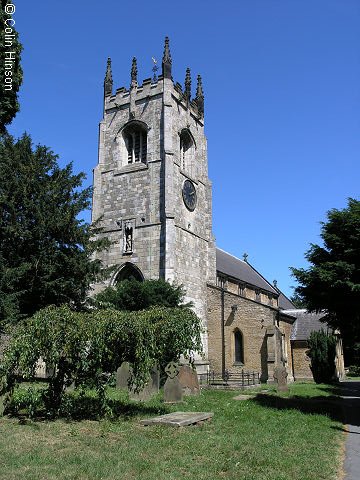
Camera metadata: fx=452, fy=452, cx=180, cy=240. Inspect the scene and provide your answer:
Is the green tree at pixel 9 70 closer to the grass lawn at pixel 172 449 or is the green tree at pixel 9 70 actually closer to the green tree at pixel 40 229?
the green tree at pixel 40 229

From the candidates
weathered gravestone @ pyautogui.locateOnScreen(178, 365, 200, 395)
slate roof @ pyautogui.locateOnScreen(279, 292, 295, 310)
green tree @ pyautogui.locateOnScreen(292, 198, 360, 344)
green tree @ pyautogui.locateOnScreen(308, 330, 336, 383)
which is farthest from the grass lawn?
slate roof @ pyautogui.locateOnScreen(279, 292, 295, 310)

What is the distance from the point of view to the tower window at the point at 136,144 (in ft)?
96.8

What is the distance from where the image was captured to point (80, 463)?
680 cm

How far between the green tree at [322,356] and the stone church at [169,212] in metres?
3.46

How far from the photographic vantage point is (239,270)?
3984 centimetres

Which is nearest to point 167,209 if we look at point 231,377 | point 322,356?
point 231,377

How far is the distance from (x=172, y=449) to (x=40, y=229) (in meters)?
13.7

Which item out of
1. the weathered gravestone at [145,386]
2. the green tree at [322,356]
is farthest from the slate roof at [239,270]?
the weathered gravestone at [145,386]

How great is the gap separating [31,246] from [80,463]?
14.3m

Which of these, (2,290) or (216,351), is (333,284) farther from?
(216,351)

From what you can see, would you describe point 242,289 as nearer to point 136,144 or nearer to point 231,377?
point 231,377

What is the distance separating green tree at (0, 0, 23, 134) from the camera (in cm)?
1302

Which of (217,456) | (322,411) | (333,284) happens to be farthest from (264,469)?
(322,411)

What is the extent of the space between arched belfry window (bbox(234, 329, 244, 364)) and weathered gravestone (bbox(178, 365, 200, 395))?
12298 mm
